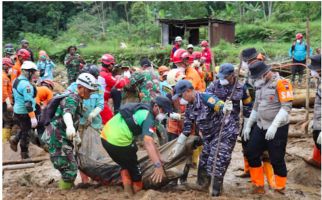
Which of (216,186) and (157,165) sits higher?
(157,165)

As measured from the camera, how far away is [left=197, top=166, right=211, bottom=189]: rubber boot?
534 centimetres

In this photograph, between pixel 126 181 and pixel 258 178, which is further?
pixel 258 178

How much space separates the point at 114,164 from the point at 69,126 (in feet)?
2.74

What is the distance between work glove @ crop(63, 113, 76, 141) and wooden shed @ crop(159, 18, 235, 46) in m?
17.8

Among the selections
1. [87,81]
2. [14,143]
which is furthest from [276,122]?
[14,143]

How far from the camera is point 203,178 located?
540 cm

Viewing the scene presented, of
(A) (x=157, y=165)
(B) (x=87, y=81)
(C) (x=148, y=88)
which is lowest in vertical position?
(A) (x=157, y=165)

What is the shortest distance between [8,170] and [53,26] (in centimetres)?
2953

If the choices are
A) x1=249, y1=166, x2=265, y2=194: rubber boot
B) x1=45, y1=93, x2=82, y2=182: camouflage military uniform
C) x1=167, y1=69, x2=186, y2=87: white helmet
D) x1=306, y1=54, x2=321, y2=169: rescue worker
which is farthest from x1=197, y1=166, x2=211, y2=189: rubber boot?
x1=167, y1=69, x2=186, y2=87: white helmet

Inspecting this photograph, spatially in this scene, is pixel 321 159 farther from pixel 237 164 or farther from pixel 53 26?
pixel 53 26

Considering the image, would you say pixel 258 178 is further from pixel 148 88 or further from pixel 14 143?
pixel 14 143

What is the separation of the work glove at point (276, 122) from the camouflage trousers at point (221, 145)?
0.39 metres

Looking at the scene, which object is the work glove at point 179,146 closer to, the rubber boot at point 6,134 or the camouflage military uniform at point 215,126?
the camouflage military uniform at point 215,126

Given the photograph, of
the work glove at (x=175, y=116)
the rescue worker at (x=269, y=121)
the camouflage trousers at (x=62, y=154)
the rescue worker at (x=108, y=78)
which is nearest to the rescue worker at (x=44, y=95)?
the rescue worker at (x=108, y=78)
